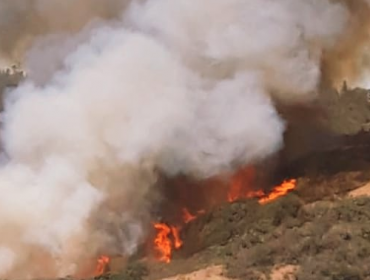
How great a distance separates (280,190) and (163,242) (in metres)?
4.07

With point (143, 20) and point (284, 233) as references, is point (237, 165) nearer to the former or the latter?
point (284, 233)

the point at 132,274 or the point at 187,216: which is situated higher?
Result: the point at 187,216

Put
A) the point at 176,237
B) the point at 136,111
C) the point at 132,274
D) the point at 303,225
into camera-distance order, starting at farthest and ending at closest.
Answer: the point at 176,237 < the point at 136,111 < the point at 303,225 < the point at 132,274

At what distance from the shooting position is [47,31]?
26016 mm

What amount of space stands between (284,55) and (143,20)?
13.2 ft

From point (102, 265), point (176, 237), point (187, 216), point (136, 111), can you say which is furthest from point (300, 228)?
point (136, 111)

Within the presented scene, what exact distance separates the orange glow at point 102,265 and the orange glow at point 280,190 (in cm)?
479

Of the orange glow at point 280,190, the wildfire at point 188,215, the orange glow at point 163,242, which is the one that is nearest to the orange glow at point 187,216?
the wildfire at point 188,215

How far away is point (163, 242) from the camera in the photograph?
22703 millimetres

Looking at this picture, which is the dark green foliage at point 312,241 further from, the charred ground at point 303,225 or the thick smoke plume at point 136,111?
the thick smoke plume at point 136,111

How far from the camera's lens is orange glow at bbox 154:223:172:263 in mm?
22205

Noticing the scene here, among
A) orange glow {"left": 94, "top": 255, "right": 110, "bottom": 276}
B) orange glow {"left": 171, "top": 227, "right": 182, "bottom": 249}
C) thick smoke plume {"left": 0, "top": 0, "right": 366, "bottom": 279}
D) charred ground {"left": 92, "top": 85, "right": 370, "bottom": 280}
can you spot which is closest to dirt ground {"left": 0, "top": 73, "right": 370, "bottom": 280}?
charred ground {"left": 92, "top": 85, "right": 370, "bottom": 280}

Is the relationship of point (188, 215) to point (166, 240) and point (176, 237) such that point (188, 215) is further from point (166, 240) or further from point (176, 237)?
point (166, 240)

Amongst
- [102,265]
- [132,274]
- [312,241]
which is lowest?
[312,241]
